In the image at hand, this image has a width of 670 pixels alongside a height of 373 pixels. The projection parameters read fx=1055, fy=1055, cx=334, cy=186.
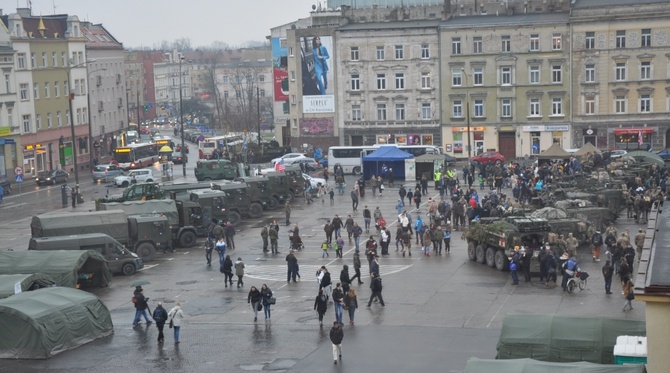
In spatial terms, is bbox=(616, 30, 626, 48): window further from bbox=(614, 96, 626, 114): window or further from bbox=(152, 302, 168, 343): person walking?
bbox=(152, 302, 168, 343): person walking

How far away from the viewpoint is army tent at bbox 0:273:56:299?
3291cm

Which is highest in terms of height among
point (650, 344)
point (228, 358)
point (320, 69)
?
point (320, 69)

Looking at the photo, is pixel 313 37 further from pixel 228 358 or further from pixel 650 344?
pixel 650 344

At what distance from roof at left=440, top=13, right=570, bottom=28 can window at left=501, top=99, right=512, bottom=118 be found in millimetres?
6237

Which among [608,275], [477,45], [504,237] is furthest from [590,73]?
[608,275]

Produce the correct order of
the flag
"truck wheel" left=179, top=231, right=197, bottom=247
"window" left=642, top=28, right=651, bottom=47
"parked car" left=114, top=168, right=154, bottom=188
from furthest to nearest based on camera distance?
"window" left=642, top=28, right=651, bottom=47
"parked car" left=114, top=168, right=154, bottom=188
the flag
"truck wheel" left=179, top=231, right=197, bottom=247

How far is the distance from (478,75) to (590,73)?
898cm

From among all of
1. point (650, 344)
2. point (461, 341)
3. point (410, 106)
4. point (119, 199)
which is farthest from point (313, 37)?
point (650, 344)

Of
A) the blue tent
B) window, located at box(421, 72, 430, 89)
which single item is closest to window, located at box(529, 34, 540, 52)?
window, located at box(421, 72, 430, 89)

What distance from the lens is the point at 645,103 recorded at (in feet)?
272

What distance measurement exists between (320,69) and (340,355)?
65.2 meters

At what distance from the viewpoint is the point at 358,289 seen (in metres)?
37.3

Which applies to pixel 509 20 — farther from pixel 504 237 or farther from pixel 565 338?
pixel 565 338

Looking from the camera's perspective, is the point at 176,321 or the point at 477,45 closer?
the point at 176,321
